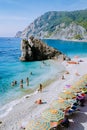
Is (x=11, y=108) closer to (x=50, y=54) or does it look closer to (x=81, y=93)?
(x=81, y=93)

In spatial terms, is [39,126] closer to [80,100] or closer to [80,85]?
[80,100]

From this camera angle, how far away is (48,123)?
1745 cm

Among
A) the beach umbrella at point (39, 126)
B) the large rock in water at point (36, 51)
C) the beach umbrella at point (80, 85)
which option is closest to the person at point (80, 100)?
the beach umbrella at point (80, 85)

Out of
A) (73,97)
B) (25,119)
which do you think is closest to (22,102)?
(25,119)

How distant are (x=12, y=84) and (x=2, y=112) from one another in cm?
1380

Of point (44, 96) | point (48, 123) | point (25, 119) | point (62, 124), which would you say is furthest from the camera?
point (44, 96)

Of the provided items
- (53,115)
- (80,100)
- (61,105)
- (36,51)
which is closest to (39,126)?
(53,115)

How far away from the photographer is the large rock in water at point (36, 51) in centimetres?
7269

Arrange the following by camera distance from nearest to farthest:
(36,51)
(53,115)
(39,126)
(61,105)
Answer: (39,126) → (53,115) → (61,105) → (36,51)

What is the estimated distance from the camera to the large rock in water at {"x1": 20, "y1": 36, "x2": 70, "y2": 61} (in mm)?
72688

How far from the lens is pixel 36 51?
246 feet

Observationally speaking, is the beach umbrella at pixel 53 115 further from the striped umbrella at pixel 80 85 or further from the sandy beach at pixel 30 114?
the striped umbrella at pixel 80 85

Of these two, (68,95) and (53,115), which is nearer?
(53,115)

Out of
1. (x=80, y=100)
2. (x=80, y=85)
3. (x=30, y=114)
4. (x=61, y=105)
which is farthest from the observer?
(x=80, y=85)
